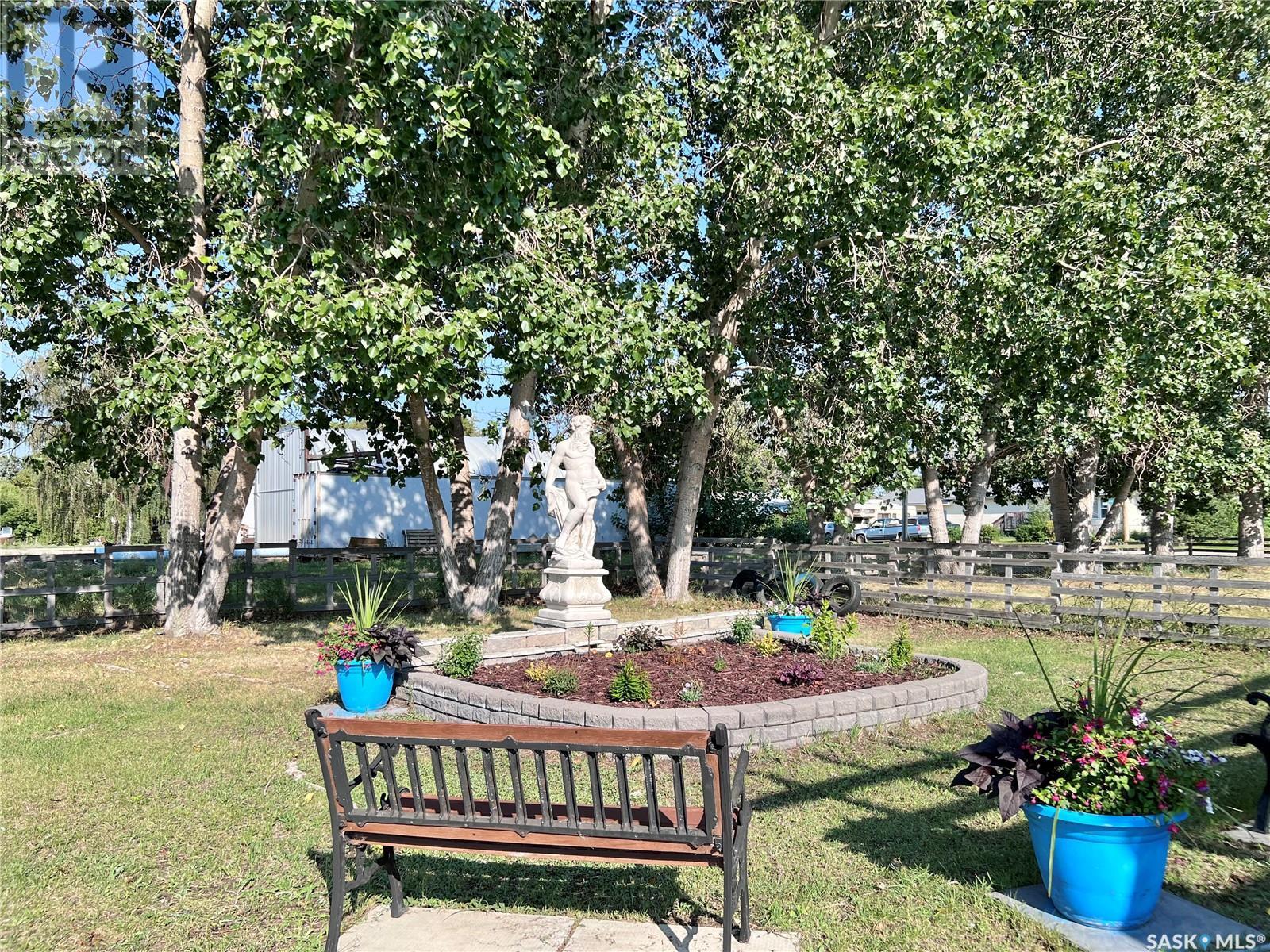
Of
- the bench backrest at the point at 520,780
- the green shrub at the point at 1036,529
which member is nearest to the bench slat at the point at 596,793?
the bench backrest at the point at 520,780

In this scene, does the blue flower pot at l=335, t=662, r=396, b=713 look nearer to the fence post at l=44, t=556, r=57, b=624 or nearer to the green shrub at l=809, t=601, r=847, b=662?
the green shrub at l=809, t=601, r=847, b=662

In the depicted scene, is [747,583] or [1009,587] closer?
[1009,587]

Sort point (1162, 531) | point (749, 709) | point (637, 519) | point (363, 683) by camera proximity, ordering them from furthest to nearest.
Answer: point (1162, 531) → point (637, 519) → point (363, 683) → point (749, 709)

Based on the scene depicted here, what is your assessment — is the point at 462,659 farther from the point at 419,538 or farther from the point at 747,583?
the point at 419,538

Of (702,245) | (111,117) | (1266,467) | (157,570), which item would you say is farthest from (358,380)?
(1266,467)

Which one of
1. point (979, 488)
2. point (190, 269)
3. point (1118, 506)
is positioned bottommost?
point (1118, 506)

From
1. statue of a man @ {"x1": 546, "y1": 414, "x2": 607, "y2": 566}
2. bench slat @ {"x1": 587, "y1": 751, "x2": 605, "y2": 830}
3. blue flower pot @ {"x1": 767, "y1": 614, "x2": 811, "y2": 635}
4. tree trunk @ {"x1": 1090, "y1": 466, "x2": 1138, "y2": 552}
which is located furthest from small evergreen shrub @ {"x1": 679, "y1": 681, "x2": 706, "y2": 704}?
tree trunk @ {"x1": 1090, "y1": 466, "x2": 1138, "y2": 552}

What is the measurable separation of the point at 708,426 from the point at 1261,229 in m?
9.85

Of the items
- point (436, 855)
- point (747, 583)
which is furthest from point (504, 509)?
point (436, 855)

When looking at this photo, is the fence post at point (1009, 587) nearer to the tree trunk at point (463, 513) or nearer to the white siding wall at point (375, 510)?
the tree trunk at point (463, 513)

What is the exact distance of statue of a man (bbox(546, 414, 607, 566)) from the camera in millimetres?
10203

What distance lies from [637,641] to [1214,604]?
7563 mm

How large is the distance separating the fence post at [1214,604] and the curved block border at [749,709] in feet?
15.6

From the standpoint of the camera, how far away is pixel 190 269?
12148mm
